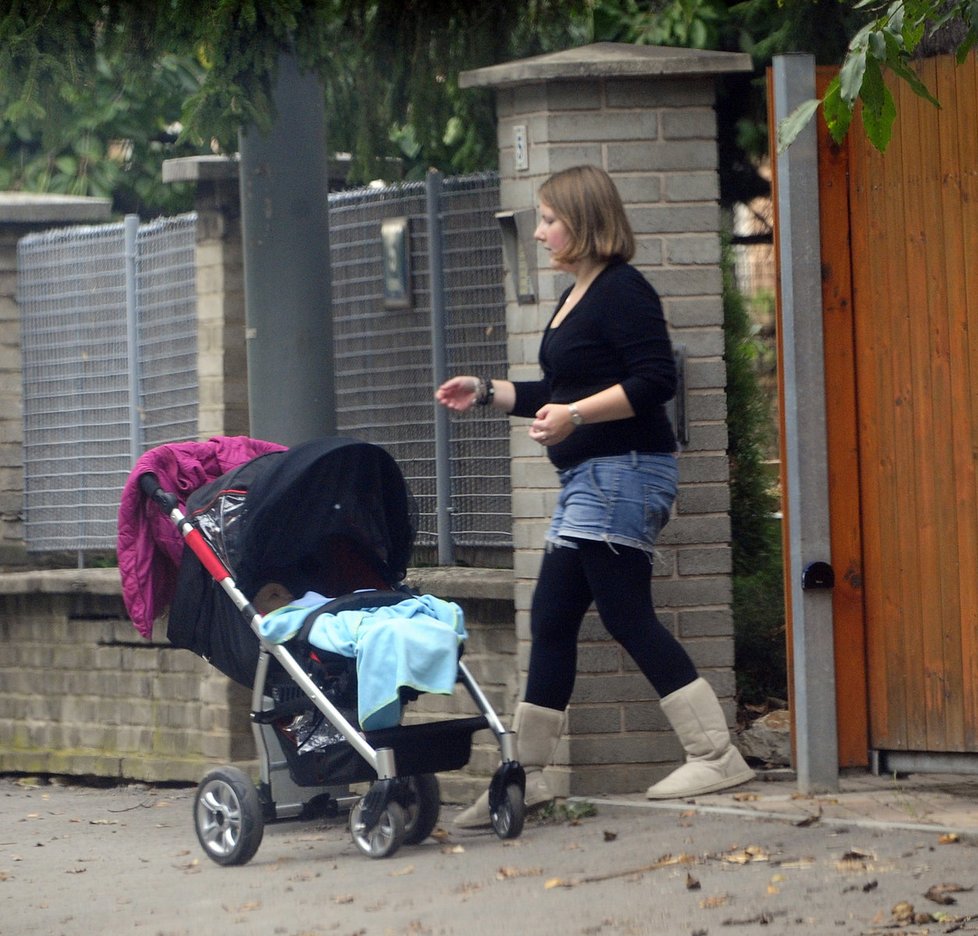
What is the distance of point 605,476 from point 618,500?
0.08m

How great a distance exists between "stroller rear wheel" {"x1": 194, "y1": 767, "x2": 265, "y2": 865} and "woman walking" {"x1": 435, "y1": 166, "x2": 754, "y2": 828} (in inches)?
25.8

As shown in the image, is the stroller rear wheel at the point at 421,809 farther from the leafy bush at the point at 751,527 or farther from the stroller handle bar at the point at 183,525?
the leafy bush at the point at 751,527

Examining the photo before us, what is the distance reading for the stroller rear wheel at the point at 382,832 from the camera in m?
5.73

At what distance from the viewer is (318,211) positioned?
735 cm

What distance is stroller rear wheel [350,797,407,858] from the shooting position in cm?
573

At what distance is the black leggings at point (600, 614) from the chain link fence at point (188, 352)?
1.33 meters

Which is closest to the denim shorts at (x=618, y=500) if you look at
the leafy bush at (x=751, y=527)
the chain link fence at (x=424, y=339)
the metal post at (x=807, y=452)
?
the metal post at (x=807, y=452)

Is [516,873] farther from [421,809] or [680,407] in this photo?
[680,407]

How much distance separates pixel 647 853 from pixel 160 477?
201 cm

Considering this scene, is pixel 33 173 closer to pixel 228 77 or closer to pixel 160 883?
pixel 228 77

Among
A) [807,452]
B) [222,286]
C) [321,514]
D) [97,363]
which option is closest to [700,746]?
[807,452]

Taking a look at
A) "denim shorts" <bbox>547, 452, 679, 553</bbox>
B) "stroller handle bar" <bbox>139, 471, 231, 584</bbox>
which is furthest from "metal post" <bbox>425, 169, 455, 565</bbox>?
"denim shorts" <bbox>547, 452, 679, 553</bbox>

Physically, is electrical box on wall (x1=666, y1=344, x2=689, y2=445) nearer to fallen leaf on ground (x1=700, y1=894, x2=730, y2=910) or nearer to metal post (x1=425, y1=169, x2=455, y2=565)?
metal post (x1=425, y1=169, x2=455, y2=565)

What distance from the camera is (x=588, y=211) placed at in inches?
233
